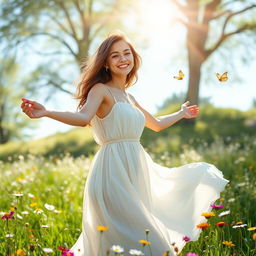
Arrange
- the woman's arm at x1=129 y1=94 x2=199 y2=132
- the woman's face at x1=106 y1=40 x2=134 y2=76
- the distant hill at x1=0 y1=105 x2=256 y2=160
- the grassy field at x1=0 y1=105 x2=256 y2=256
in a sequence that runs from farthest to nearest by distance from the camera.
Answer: the distant hill at x1=0 y1=105 x2=256 y2=160
the woman's arm at x1=129 y1=94 x2=199 y2=132
the grassy field at x1=0 y1=105 x2=256 y2=256
the woman's face at x1=106 y1=40 x2=134 y2=76

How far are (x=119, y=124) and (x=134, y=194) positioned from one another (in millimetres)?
535

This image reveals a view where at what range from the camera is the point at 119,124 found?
3.13 meters

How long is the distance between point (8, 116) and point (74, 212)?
2625cm

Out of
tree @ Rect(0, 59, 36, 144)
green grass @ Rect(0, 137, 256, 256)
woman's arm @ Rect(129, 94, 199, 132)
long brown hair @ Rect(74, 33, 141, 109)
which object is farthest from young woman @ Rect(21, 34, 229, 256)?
tree @ Rect(0, 59, 36, 144)

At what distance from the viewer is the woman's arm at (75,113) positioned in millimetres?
2680

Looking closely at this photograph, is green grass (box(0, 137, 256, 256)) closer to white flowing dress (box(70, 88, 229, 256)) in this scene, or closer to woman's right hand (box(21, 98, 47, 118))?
white flowing dress (box(70, 88, 229, 256))

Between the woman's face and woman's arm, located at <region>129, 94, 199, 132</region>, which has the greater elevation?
the woman's face

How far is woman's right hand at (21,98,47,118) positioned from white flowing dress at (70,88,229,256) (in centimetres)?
63

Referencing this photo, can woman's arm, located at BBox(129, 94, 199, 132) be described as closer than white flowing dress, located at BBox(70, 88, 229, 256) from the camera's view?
No

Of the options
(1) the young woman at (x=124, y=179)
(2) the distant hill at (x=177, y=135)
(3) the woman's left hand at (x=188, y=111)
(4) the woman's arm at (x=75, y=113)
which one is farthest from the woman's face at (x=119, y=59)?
→ (2) the distant hill at (x=177, y=135)

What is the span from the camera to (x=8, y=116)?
29.8 meters

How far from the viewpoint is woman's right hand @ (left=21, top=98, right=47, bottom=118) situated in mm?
2666

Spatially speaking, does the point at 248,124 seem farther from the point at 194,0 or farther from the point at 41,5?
the point at 41,5

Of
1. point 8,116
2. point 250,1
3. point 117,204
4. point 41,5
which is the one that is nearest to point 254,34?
point 250,1
